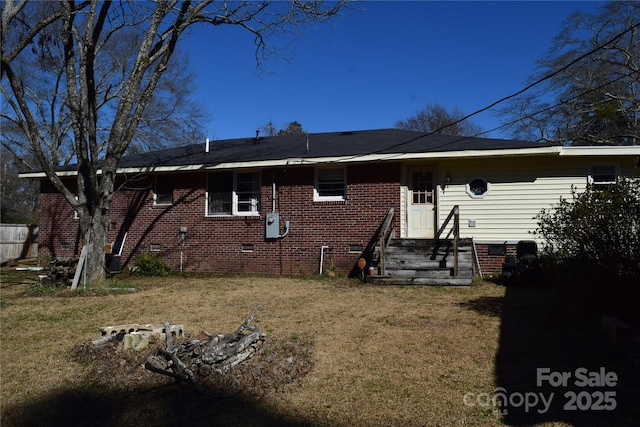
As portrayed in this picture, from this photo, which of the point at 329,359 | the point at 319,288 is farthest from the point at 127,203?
the point at 329,359

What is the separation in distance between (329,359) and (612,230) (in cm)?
386

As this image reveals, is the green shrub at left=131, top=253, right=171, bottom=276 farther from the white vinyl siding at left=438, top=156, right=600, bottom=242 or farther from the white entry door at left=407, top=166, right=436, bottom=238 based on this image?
the white vinyl siding at left=438, top=156, right=600, bottom=242

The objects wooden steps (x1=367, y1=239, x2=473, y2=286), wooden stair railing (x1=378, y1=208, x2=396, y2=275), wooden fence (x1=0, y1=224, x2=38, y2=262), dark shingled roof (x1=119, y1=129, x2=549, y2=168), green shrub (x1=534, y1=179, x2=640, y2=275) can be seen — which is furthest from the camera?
wooden fence (x1=0, y1=224, x2=38, y2=262)

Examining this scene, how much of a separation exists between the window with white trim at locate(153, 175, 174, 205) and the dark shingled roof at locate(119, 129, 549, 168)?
51 centimetres

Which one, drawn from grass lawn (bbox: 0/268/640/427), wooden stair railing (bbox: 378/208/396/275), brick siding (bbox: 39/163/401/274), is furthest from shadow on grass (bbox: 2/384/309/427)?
brick siding (bbox: 39/163/401/274)

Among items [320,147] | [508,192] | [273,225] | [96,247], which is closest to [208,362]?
[96,247]

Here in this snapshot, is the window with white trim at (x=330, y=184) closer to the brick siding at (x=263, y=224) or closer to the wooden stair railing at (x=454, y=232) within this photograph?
the brick siding at (x=263, y=224)

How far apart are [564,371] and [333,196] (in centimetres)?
895

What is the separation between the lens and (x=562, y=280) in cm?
678

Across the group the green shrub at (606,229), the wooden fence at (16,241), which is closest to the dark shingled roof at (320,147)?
the green shrub at (606,229)

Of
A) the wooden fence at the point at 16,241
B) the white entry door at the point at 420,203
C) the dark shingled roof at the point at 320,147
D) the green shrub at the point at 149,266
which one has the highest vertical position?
the dark shingled roof at the point at 320,147

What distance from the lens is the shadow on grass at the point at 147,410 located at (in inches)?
159

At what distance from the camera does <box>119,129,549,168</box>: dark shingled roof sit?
1230cm

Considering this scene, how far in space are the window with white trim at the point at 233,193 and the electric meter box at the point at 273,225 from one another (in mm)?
568
